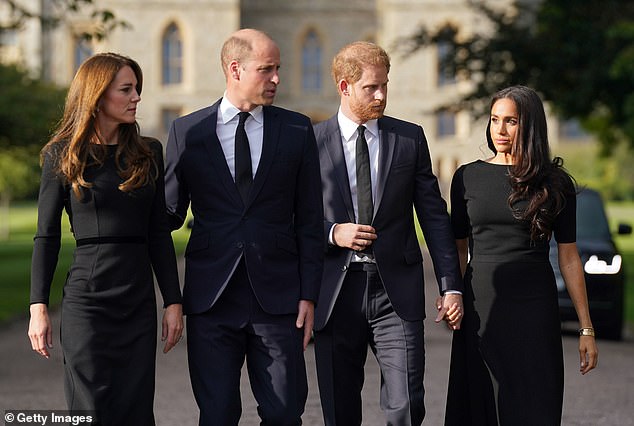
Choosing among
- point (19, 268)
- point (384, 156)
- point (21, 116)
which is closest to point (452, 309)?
point (384, 156)

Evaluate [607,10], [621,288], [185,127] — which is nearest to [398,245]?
[185,127]

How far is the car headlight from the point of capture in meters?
15.1

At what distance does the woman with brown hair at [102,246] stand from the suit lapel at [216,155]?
0.40 metres

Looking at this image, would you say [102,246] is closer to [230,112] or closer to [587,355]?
[230,112]

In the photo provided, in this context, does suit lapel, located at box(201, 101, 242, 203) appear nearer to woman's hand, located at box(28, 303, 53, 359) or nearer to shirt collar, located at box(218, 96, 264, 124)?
shirt collar, located at box(218, 96, 264, 124)

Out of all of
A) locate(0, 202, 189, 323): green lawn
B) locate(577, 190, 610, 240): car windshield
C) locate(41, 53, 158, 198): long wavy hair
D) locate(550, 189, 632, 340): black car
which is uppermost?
locate(41, 53, 158, 198): long wavy hair

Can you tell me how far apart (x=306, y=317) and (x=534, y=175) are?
46.7 inches

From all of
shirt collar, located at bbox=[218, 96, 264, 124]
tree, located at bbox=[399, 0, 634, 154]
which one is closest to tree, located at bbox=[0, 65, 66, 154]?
tree, located at bbox=[399, 0, 634, 154]

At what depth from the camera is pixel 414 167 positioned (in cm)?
673

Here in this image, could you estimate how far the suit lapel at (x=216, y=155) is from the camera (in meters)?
6.14

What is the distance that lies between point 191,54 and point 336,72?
65215 millimetres

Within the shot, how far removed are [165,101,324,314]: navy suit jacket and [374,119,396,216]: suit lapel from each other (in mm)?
440

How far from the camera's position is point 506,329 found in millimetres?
6352

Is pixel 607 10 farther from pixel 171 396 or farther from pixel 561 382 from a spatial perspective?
pixel 561 382
